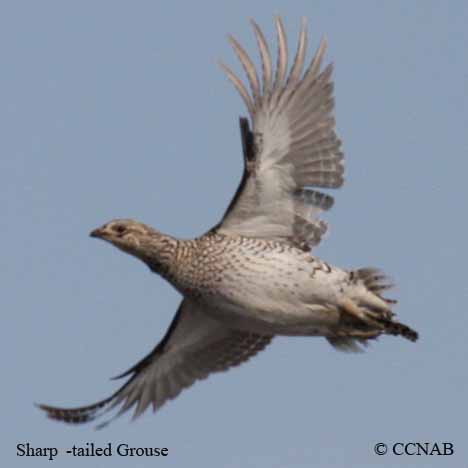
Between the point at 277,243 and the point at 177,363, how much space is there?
7.77 feet

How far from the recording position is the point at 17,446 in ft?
53.6

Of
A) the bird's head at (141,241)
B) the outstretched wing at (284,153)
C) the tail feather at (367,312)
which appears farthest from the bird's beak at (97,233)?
the tail feather at (367,312)

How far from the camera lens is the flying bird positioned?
13.6 metres

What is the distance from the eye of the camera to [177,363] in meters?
15.7

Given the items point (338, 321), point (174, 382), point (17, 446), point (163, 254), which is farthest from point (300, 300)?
point (17, 446)

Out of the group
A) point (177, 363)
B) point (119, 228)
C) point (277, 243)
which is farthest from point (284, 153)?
point (177, 363)

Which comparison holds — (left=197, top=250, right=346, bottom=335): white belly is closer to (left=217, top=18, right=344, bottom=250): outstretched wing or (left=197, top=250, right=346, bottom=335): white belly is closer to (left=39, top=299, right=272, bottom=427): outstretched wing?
(left=217, top=18, right=344, bottom=250): outstretched wing

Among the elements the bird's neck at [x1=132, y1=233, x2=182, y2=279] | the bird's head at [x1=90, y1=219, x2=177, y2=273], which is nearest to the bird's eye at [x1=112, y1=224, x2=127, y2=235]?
the bird's head at [x1=90, y1=219, x2=177, y2=273]

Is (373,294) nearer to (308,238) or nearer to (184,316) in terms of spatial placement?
(308,238)

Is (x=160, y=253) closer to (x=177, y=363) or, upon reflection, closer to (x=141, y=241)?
(x=141, y=241)

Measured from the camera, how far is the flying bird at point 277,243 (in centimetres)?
1364

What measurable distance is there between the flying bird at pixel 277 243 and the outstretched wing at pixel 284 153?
0.01 metres

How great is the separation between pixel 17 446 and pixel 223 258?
14.1 feet

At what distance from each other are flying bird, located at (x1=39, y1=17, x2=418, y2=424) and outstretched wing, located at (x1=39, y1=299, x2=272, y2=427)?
53mm
